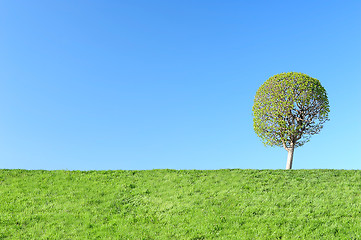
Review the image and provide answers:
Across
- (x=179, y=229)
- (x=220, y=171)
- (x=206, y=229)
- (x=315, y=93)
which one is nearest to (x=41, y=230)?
(x=179, y=229)

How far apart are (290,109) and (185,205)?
13.5m

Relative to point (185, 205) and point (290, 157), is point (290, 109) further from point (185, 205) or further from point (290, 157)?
point (185, 205)

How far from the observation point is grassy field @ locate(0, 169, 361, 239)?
12.3 meters

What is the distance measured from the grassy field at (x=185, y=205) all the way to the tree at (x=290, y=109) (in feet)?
15.0

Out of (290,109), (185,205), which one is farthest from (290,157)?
(185,205)

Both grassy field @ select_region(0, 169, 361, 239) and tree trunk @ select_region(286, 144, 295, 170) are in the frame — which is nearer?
grassy field @ select_region(0, 169, 361, 239)

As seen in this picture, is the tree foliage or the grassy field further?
the tree foliage

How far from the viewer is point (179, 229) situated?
12422 mm

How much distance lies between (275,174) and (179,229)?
30.4 ft

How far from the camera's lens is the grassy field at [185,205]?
1234 centimetres

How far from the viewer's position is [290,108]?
76.8 feet

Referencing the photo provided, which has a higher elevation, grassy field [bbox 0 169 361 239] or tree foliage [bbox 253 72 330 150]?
tree foliage [bbox 253 72 330 150]

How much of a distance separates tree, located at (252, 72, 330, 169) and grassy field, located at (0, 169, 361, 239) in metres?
4.57

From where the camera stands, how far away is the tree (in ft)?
76.9
